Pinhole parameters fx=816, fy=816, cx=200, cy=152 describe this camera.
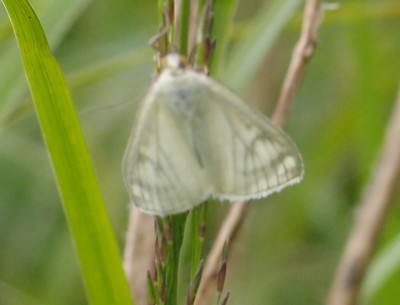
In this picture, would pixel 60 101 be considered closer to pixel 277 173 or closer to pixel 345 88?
pixel 277 173

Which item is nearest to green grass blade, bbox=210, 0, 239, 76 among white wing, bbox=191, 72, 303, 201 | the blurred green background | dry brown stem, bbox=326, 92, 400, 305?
white wing, bbox=191, 72, 303, 201

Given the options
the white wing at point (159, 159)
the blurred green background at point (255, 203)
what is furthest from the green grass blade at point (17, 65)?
the blurred green background at point (255, 203)

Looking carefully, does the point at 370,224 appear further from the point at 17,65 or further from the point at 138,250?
the point at 17,65

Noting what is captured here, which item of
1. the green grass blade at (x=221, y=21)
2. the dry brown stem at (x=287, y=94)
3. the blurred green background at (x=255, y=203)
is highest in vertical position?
the green grass blade at (x=221, y=21)

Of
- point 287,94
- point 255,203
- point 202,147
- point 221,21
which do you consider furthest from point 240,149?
point 255,203

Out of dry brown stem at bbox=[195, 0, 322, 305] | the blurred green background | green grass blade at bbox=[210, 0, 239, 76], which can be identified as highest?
green grass blade at bbox=[210, 0, 239, 76]

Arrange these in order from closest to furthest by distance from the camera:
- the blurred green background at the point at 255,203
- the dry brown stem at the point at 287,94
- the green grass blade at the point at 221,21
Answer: the green grass blade at the point at 221,21 < the dry brown stem at the point at 287,94 < the blurred green background at the point at 255,203

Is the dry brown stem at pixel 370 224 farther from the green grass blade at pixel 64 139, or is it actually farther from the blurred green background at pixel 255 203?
the green grass blade at pixel 64 139

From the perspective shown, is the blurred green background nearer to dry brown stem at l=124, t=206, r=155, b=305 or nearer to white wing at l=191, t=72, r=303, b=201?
dry brown stem at l=124, t=206, r=155, b=305

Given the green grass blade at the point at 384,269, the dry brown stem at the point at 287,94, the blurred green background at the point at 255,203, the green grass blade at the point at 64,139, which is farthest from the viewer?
the blurred green background at the point at 255,203
